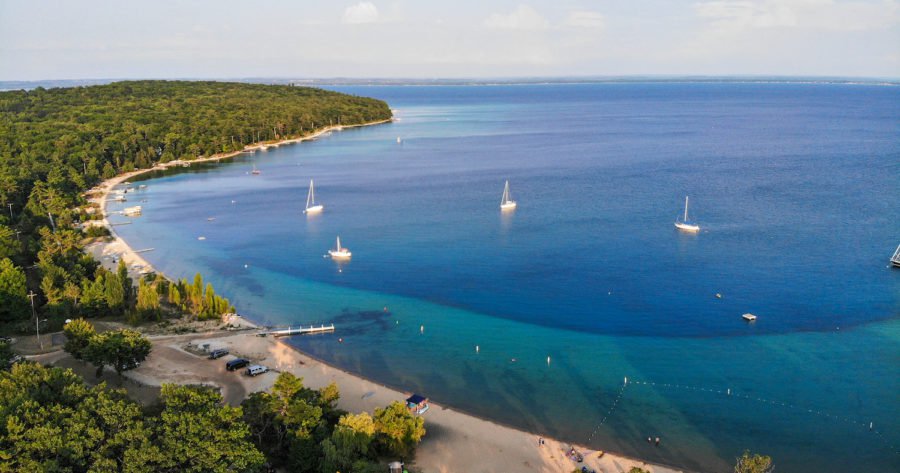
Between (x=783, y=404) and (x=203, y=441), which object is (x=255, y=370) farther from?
(x=783, y=404)

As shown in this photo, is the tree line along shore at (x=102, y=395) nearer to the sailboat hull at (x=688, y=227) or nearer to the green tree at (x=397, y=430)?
the green tree at (x=397, y=430)

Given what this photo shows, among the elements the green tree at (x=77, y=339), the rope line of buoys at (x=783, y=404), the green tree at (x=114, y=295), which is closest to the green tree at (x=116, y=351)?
the green tree at (x=77, y=339)

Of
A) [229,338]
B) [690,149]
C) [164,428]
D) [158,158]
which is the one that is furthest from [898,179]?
[158,158]

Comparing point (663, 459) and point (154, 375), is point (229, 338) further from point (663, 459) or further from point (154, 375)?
point (663, 459)

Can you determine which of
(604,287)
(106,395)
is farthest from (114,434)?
(604,287)

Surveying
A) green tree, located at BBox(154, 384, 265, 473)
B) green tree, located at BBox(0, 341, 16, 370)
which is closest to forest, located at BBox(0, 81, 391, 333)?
green tree, located at BBox(0, 341, 16, 370)

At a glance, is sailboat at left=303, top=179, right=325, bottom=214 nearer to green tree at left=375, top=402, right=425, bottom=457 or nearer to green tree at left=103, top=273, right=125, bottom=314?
green tree at left=103, top=273, right=125, bottom=314
